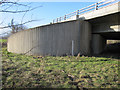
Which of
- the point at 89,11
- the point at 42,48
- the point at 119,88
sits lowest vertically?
the point at 119,88

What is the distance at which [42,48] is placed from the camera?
7.88 metres

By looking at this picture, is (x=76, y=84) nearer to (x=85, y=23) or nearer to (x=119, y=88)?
(x=119, y=88)

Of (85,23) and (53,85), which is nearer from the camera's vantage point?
(53,85)

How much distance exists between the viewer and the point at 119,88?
275cm

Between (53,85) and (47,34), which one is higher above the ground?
(47,34)

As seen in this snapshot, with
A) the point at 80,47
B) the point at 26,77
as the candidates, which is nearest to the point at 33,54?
the point at 80,47

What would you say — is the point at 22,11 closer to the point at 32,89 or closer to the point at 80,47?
the point at 32,89

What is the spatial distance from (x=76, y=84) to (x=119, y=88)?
4.35ft

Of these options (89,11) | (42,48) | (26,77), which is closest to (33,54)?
(42,48)

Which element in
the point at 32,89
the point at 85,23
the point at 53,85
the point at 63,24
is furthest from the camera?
the point at 85,23

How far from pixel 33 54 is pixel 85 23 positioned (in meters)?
5.77

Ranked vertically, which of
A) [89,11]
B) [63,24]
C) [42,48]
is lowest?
[42,48]

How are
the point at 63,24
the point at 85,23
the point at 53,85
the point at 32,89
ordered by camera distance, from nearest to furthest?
the point at 32,89, the point at 53,85, the point at 63,24, the point at 85,23

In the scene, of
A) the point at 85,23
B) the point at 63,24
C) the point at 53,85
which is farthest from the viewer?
the point at 85,23
